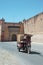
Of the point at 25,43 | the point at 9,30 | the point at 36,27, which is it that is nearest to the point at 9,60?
the point at 25,43

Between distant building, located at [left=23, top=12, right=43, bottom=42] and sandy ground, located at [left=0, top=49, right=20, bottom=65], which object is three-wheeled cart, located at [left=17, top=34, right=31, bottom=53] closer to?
sandy ground, located at [left=0, top=49, right=20, bottom=65]

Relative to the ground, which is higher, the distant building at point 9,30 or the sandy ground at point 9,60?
the distant building at point 9,30

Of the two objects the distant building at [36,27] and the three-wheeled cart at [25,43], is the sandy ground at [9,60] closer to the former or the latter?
the three-wheeled cart at [25,43]

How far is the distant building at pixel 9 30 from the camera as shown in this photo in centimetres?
6878

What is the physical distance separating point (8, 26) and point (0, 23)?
10.3 ft

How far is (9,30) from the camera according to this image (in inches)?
2758

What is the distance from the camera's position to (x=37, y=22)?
5866 cm

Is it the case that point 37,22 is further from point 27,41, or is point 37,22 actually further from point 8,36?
point 27,41

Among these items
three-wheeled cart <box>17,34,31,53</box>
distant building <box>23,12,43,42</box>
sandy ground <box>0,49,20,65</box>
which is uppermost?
distant building <box>23,12,43,42</box>

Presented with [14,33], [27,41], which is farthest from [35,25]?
[27,41]

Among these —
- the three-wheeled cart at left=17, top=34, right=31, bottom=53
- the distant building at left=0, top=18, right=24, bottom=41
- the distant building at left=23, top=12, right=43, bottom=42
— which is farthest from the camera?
the distant building at left=0, top=18, right=24, bottom=41

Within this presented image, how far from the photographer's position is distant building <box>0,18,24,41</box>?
68781 millimetres

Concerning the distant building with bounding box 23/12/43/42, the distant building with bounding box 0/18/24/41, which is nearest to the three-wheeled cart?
the distant building with bounding box 23/12/43/42

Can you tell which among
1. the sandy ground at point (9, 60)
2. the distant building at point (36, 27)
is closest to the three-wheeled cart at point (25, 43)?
the sandy ground at point (9, 60)
